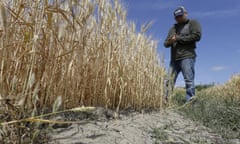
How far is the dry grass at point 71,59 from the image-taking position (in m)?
1.28

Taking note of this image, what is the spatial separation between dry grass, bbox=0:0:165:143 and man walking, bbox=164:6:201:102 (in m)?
0.83

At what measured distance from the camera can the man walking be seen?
3988 mm

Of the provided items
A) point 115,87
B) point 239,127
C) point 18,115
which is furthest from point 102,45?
point 239,127

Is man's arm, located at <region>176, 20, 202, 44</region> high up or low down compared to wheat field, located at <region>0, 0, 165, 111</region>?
up

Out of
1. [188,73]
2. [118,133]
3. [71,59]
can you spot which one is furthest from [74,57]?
[188,73]

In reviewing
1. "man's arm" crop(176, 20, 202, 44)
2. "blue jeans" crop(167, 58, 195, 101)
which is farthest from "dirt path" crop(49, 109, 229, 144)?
"man's arm" crop(176, 20, 202, 44)

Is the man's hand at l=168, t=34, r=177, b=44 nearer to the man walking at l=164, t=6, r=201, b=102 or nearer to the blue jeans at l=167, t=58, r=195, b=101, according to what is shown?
the man walking at l=164, t=6, r=201, b=102

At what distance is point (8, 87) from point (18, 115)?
0.17 meters

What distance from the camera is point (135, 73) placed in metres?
2.72

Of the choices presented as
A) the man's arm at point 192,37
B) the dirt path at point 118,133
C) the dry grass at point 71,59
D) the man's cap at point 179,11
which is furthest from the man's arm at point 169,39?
the dirt path at point 118,133

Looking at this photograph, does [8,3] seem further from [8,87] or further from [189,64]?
[189,64]

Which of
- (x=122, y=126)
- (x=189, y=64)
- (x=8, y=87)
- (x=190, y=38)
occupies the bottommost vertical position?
(x=122, y=126)

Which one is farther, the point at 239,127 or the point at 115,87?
the point at 239,127

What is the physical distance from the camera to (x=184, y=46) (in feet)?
13.3
